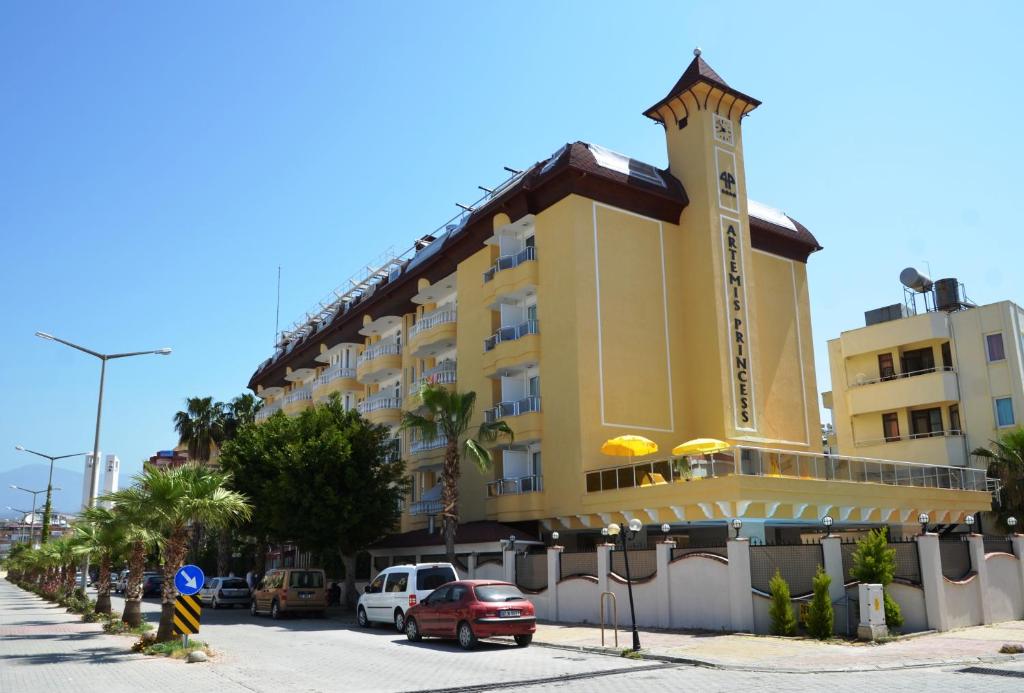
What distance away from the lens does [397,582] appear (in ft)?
86.9

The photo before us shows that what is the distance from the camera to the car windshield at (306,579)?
1267 inches

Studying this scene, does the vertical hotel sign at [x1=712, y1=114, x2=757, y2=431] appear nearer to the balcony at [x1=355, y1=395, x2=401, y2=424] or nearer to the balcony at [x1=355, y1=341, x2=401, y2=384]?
the balcony at [x1=355, y1=395, x2=401, y2=424]

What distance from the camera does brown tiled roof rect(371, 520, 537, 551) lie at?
106ft

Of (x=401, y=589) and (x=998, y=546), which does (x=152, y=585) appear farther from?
(x=998, y=546)

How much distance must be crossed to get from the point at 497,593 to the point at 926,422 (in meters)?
34.4

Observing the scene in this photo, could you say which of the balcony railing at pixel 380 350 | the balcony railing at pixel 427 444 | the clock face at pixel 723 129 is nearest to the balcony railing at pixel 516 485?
the balcony railing at pixel 427 444

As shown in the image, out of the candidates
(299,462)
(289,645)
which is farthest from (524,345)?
(289,645)

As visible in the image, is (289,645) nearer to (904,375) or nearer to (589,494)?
(589,494)

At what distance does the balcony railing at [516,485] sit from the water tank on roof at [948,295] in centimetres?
2776

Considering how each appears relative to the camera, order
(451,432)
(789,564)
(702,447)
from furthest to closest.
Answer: (451,432) → (702,447) → (789,564)

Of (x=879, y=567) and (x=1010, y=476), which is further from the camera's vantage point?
(x=1010, y=476)

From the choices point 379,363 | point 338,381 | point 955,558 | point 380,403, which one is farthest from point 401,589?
point 338,381

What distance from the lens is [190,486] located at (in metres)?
20.8

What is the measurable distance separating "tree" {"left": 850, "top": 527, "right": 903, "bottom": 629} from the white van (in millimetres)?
11419
